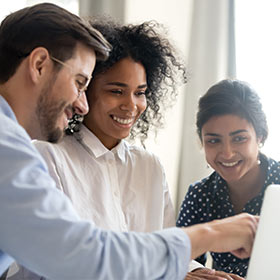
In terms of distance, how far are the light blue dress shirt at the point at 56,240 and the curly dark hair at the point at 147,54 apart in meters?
0.87

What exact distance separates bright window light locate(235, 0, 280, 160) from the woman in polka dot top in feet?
2.03

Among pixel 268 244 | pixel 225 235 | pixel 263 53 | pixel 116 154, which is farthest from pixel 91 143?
pixel 263 53

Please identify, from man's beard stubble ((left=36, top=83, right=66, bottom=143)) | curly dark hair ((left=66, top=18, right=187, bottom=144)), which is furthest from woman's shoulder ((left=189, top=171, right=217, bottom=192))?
man's beard stubble ((left=36, top=83, right=66, bottom=143))

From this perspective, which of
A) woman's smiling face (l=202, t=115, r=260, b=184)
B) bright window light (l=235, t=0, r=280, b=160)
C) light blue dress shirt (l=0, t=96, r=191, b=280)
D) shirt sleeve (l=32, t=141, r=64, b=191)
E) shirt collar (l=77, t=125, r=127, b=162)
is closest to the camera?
light blue dress shirt (l=0, t=96, r=191, b=280)

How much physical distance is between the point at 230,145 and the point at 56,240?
44.0 inches

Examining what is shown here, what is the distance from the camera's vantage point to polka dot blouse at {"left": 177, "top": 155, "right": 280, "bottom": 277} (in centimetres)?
176

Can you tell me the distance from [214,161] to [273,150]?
2.51 feet

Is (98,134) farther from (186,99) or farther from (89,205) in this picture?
(186,99)

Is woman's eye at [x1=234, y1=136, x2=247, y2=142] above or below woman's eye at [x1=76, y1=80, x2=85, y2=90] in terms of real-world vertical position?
below

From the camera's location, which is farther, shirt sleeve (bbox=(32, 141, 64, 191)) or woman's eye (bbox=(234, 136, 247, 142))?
woman's eye (bbox=(234, 136, 247, 142))

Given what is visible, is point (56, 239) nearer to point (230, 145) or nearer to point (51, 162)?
point (51, 162)

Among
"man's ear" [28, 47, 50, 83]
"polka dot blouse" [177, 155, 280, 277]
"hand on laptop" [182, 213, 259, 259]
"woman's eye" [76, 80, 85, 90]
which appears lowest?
"polka dot blouse" [177, 155, 280, 277]

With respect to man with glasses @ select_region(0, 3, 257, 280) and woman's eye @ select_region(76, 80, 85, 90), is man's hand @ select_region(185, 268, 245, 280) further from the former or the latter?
woman's eye @ select_region(76, 80, 85, 90)

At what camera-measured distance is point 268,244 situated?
2.68 feet
